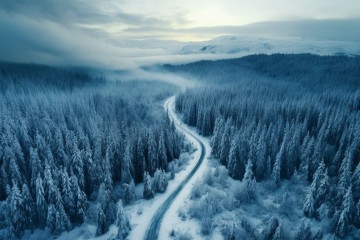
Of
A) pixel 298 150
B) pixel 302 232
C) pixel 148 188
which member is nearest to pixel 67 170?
pixel 148 188

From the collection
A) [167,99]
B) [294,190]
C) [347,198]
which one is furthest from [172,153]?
[167,99]

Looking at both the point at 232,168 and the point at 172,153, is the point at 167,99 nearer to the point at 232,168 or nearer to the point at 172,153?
the point at 172,153

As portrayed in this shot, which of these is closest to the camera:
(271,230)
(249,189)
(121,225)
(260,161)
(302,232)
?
(302,232)

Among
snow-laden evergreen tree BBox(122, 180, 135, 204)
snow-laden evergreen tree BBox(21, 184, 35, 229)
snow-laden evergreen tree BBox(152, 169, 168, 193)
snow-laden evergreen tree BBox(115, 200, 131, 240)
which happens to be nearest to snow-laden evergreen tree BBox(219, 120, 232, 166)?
snow-laden evergreen tree BBox(152, 169, 168, 193)

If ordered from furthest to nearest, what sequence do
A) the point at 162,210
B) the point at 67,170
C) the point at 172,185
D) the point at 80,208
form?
1. the point at 172,185
2. the point at 67,170
3. the point at 162,210
4. the point at 80,208

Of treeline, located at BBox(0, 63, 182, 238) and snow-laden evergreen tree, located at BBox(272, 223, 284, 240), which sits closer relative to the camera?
snow-laden evergreen tree, located at BBox(272, 223, 284, 240)

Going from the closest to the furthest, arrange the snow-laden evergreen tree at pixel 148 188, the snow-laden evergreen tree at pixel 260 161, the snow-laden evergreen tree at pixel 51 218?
the snow-laden evergreen tree at pixel 51 218
the snow-laden evergreen tree at pixel 148 188
the snow-laden evergreen tree at pixel 260 161

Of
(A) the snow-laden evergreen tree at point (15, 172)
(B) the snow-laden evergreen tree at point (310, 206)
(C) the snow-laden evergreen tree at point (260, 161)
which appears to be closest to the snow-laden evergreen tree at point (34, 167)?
(A) the snow-laden evergreen tree at point (15, 172)

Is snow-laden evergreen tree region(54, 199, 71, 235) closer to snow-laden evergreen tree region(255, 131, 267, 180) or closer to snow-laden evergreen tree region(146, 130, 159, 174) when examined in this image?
snow-laden evergreen tree region(146, 130, 159, 174)

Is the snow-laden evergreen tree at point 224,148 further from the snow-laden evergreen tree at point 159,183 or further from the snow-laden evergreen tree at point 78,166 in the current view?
the snow-laden evergreen tree at point 78,166

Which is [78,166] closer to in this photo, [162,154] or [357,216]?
[162,154]

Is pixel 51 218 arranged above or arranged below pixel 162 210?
above
